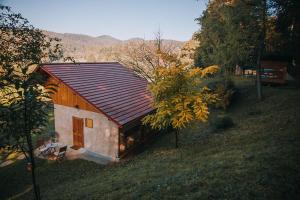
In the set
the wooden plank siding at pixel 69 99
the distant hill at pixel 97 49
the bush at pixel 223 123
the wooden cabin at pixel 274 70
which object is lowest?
the bush at pixel 223 123

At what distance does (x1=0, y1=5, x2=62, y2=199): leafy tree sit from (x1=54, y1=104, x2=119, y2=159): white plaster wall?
4803 millimetres

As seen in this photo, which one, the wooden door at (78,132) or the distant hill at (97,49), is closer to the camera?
the wooden door at (78,132)

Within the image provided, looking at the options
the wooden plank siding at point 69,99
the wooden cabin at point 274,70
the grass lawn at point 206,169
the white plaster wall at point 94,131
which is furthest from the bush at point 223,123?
the wooden cabin at point 274,70

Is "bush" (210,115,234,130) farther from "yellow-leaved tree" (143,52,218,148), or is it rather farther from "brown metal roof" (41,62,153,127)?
"brown metal roof" (41,62,153,127)

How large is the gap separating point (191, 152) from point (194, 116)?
2.02 m

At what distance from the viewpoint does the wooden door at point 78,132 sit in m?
15.8

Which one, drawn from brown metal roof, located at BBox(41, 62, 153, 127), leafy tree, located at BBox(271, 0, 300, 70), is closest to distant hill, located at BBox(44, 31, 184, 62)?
brown metal roof, located at BBox(41, 62, 153, 127)

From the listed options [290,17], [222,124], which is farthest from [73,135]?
[290,17]

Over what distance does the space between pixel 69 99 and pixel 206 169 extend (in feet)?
36.9

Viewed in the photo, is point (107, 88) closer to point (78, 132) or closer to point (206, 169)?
point (78, 132)

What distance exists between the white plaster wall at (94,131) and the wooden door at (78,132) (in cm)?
33

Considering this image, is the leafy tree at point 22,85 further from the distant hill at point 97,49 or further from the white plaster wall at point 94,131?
the white plaster wall at point 94,131

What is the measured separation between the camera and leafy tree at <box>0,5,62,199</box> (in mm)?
6324

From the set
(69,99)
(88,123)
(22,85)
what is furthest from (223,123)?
(22,85)
